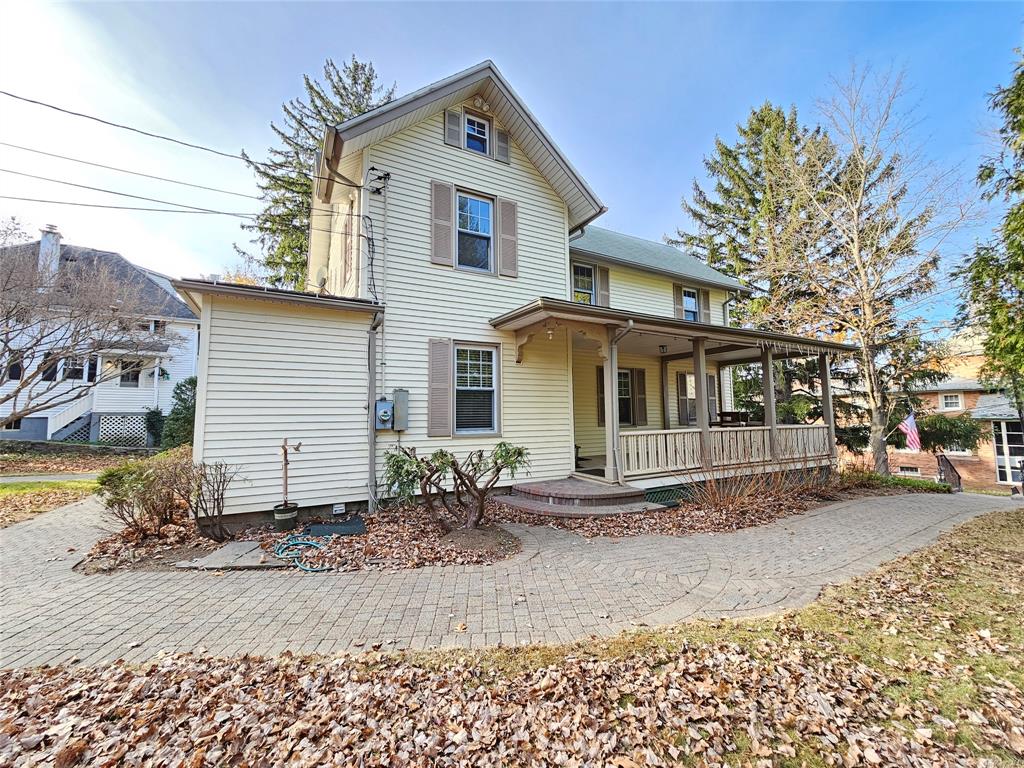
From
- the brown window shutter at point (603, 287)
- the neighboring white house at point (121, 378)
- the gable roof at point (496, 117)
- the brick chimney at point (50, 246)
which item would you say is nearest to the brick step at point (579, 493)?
the brown window shutter at point (603, 287)

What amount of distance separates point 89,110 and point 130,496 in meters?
6.28

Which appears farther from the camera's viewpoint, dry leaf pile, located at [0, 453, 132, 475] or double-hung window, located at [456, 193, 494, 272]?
dry leaf pile, located at [0, 453, 132, 475]

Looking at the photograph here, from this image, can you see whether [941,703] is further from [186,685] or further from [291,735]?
[186,685]

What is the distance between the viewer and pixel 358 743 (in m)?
2.22

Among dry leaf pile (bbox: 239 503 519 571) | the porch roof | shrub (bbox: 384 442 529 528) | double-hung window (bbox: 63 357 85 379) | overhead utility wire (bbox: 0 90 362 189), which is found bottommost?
dry leaf pile (bbox: 239 503 519 571)

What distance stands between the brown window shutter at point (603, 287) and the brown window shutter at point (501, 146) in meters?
4.17

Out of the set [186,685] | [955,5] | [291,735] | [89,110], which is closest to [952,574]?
[291,735]

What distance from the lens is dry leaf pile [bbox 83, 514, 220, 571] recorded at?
5023 mm

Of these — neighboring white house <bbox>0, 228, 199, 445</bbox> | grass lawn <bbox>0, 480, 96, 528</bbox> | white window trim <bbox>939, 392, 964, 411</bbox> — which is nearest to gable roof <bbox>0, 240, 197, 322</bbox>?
neighboring white house <bbox>0, 228, 199, 445</bbox>

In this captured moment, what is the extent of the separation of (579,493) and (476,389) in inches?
112

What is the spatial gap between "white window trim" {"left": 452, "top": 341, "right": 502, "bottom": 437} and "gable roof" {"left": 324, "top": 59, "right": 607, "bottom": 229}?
4.14 m

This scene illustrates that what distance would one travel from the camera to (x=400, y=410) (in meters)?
7.41

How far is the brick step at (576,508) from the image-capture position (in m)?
7.04

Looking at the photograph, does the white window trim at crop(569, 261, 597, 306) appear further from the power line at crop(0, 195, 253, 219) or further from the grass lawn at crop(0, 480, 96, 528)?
the grass lawn at crop(0, 480, 96, 528)
